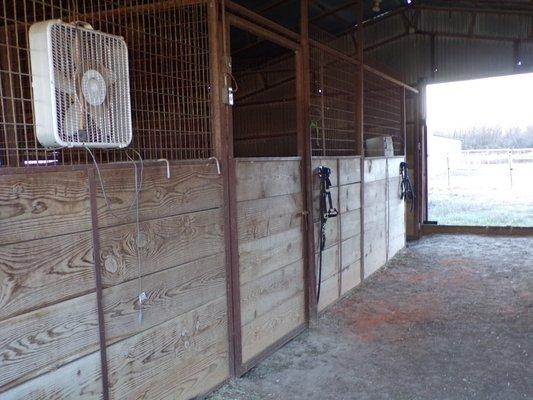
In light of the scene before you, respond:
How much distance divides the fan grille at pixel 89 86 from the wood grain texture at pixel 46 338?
0.58 meters

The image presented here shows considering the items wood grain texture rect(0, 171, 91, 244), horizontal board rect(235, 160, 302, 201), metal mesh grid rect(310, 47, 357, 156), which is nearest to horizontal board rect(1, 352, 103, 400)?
wood grain texture rect(0, 171, 91, 244)

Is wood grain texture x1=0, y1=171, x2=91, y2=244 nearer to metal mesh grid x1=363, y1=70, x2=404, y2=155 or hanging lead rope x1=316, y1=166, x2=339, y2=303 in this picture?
hanging lead rope x1=316, y1=166, x2=339, y2=303

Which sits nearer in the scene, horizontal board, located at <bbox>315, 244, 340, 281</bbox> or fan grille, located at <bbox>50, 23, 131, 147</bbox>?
fan grille, located at <bbox>50, 23, 131, 147</bbox>

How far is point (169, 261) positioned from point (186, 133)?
26.2 inches

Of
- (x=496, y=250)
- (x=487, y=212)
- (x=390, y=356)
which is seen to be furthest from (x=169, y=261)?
(x=487, y=212)

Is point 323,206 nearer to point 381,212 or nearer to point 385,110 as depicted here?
point 381,212

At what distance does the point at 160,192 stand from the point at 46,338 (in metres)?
0.77

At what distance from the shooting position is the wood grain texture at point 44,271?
4.98 feet

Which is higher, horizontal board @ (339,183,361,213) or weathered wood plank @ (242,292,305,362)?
horizontal board @ (339,183,361,213)

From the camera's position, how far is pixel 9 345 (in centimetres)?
151

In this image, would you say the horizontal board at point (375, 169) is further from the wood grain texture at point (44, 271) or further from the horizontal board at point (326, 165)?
the wood grain texture at point (44, 271)

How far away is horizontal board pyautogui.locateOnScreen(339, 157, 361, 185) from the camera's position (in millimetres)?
4203

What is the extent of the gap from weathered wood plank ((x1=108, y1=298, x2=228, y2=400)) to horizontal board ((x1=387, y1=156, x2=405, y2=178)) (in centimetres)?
358

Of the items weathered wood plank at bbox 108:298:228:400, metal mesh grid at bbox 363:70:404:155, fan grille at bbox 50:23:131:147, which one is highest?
metal mesh grid at bbox 363:70:404:155
